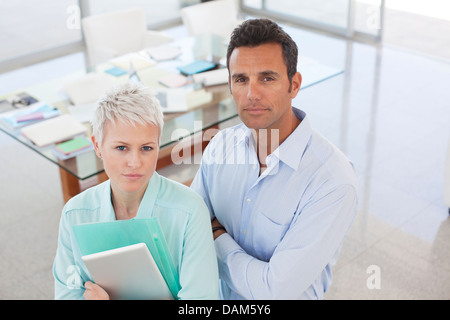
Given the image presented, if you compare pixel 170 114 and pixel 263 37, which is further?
pixel 170 114

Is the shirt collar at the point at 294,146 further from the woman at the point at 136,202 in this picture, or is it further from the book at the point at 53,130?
the book at the point at 53,130

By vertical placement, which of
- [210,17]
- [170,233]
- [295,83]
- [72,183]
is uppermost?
[295,83]

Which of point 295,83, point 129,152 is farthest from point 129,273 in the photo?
point 295,83

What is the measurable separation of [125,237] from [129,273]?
0.11 meters

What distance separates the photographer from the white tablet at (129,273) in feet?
5.54

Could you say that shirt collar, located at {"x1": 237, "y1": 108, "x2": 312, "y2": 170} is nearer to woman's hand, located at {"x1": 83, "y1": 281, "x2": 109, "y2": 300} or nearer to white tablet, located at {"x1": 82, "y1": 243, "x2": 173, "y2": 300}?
white tablet, located at {"x1": 82, "y1": 243, "x2": 173, "y2": 300}

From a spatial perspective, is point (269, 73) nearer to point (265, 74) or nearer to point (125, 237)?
point (265, 74)

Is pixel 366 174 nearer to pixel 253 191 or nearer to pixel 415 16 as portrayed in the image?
pixel 253 191

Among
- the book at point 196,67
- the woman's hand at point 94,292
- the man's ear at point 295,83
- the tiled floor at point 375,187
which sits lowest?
the tiled floor at point 375,187

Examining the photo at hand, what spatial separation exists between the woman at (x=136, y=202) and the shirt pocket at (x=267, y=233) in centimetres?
26

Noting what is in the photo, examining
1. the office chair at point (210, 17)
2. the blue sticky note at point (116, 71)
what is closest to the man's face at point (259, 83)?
the blue sticky note at point (116, 71)

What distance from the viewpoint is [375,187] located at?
4512mm

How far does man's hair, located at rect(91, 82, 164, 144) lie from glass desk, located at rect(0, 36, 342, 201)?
177 cm
